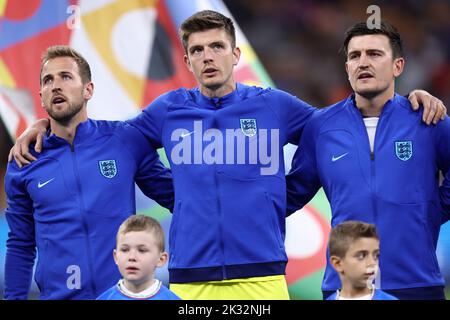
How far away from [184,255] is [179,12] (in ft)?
7.92

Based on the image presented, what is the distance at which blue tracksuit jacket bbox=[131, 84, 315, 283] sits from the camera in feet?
14.4

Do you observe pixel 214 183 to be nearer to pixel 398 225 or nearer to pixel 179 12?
pixel 398 225

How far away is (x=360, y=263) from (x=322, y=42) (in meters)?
4.84

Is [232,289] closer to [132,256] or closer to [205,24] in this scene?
[132,256]

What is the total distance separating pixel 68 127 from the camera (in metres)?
4.64

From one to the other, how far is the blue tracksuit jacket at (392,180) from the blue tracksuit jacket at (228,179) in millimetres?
217

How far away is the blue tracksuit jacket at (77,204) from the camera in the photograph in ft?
14.7

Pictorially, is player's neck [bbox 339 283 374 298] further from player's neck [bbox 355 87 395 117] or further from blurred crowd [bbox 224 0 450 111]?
blurred crowd [bbox 224 0 450 111]

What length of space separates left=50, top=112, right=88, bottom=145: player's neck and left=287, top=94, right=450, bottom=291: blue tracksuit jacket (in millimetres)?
1088

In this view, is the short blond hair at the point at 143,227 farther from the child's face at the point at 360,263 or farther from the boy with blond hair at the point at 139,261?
the child's face at the point at 360,263

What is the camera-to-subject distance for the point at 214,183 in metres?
4.41
